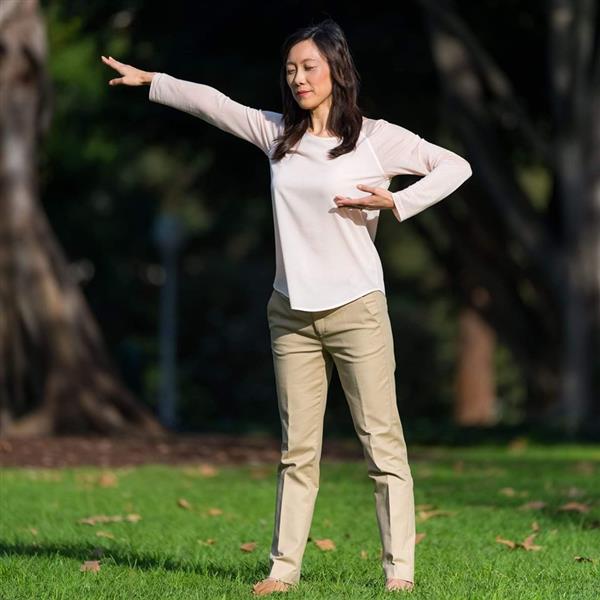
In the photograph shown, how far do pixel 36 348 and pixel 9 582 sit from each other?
10373mm

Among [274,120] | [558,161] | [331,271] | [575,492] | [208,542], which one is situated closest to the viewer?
[331,271]

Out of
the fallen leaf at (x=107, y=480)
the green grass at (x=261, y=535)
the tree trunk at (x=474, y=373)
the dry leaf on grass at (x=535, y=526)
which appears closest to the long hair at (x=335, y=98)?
the green grass at (x=261, y=535)

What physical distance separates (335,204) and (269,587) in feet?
4.89

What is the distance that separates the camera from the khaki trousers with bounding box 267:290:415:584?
19.9 ft

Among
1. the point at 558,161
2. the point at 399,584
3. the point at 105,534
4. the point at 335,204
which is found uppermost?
the point at 558,161

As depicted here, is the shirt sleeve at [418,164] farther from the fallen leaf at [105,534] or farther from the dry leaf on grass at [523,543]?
the fallen leaf at [105,534]

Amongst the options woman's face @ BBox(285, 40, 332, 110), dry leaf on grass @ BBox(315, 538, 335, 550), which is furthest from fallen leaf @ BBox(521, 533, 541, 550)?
woman's face @ BBox(285, 40, 332, 110)

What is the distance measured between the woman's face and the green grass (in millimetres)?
1896

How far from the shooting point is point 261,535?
8.33m

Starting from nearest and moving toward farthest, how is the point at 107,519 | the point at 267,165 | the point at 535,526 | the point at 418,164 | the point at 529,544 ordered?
the point at 418,164 < the point at 529,544 < the point at 535,526 < the point at 107,519 < the point at 267,165

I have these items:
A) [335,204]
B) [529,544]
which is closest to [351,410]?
[335,204]

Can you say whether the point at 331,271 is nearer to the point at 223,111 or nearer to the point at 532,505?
the point at 223,111

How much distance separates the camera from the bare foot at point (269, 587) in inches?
239

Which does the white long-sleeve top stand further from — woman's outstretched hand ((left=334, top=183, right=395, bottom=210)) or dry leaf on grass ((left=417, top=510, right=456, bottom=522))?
dry leaf on grass ((left=417, top=510, right=456, bottom=522))
